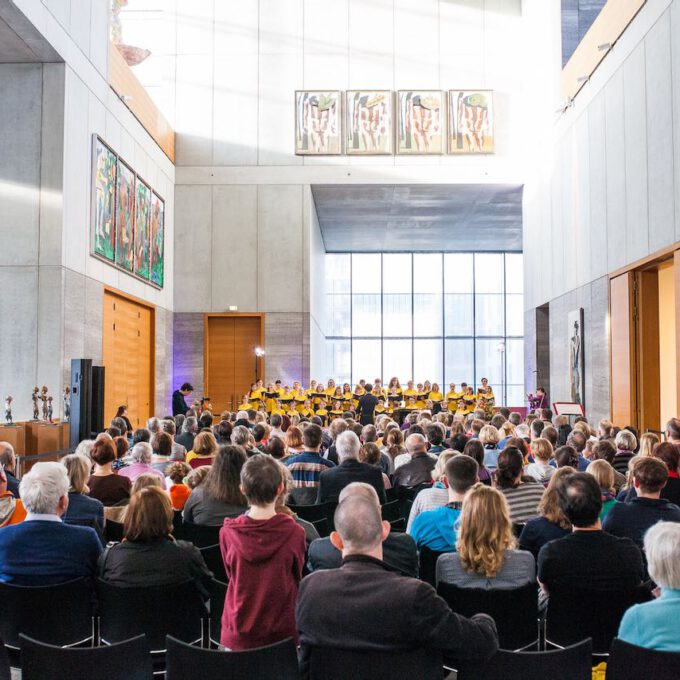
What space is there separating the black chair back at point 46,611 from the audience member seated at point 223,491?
58.1 inches

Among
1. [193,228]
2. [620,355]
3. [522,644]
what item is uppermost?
[193,228]

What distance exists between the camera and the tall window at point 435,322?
33.3m

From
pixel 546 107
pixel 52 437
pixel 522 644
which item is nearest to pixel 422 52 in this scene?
pixel 546 107

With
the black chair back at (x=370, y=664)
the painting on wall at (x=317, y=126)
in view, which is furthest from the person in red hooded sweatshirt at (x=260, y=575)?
the painting on wall at (x=317, y=126)

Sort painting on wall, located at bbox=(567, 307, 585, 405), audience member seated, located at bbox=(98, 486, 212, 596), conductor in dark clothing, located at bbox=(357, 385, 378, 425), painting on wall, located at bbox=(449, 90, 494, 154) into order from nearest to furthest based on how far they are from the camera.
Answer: audience member seated, located at bbox=(98, 486, 212, 596) < painting on wall, located at bbox=(567, 307, 585, 405) < conductor in dark clothing, located at bbox=(357, 385, 378, 425) < painting on wall, located at bbox=(449, 90, 494, 154)

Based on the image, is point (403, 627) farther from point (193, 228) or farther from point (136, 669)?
point (193, 228)

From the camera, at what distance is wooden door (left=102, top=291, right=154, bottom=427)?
16500 millimetres

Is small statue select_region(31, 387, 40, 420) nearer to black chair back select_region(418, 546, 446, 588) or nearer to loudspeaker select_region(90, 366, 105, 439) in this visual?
loudspeaker select_region(90, 366, 105, 439)

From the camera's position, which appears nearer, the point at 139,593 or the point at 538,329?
the point at 139,593

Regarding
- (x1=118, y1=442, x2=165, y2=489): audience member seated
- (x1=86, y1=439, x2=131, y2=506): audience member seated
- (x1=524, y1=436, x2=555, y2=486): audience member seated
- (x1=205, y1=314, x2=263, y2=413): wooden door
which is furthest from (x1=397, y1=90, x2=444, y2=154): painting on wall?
(x1=86, y1=439, x2=131, y2=506): audience member seated

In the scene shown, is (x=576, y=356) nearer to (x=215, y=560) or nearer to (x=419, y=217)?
(x=419, y=217)

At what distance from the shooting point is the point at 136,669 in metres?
2.77

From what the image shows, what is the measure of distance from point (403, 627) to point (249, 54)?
75.3ft

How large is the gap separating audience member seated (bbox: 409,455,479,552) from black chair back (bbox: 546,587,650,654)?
96 centimetres
